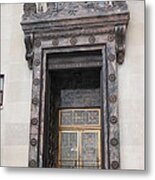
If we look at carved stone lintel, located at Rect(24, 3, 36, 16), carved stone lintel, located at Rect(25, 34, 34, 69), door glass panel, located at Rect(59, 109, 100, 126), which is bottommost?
door glass panel, located at Rect(59, 109, 100, 126)

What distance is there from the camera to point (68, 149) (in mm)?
2152

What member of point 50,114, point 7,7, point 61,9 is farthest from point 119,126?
point 7,7

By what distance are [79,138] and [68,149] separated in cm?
8

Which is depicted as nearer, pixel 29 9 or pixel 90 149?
pixel 90 149

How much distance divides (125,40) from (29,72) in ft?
1.85

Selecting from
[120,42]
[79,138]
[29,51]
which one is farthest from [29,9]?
[79,138]

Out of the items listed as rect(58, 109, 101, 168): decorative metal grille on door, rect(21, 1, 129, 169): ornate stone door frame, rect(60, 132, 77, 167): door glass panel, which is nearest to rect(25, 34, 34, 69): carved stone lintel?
rect(21, 1, 129, 169): ornate stone door frame

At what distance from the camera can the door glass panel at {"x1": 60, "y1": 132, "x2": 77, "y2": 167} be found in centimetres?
212

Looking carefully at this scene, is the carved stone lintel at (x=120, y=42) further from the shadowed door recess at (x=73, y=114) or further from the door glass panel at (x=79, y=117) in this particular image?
the door glass panel at (x=79, y=117)

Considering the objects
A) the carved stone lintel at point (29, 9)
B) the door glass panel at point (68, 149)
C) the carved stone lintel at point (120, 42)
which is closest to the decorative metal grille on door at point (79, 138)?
the door glass panel at point (68, 149)

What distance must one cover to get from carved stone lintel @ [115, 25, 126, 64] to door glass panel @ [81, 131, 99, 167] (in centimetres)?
43

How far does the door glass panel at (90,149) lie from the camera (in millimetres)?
2098

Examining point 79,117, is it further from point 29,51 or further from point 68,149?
point 29,51

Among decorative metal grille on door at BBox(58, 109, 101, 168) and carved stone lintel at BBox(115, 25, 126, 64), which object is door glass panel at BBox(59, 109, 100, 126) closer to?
decorative metal grille on door at BBox(58, 109, 101, 168)
